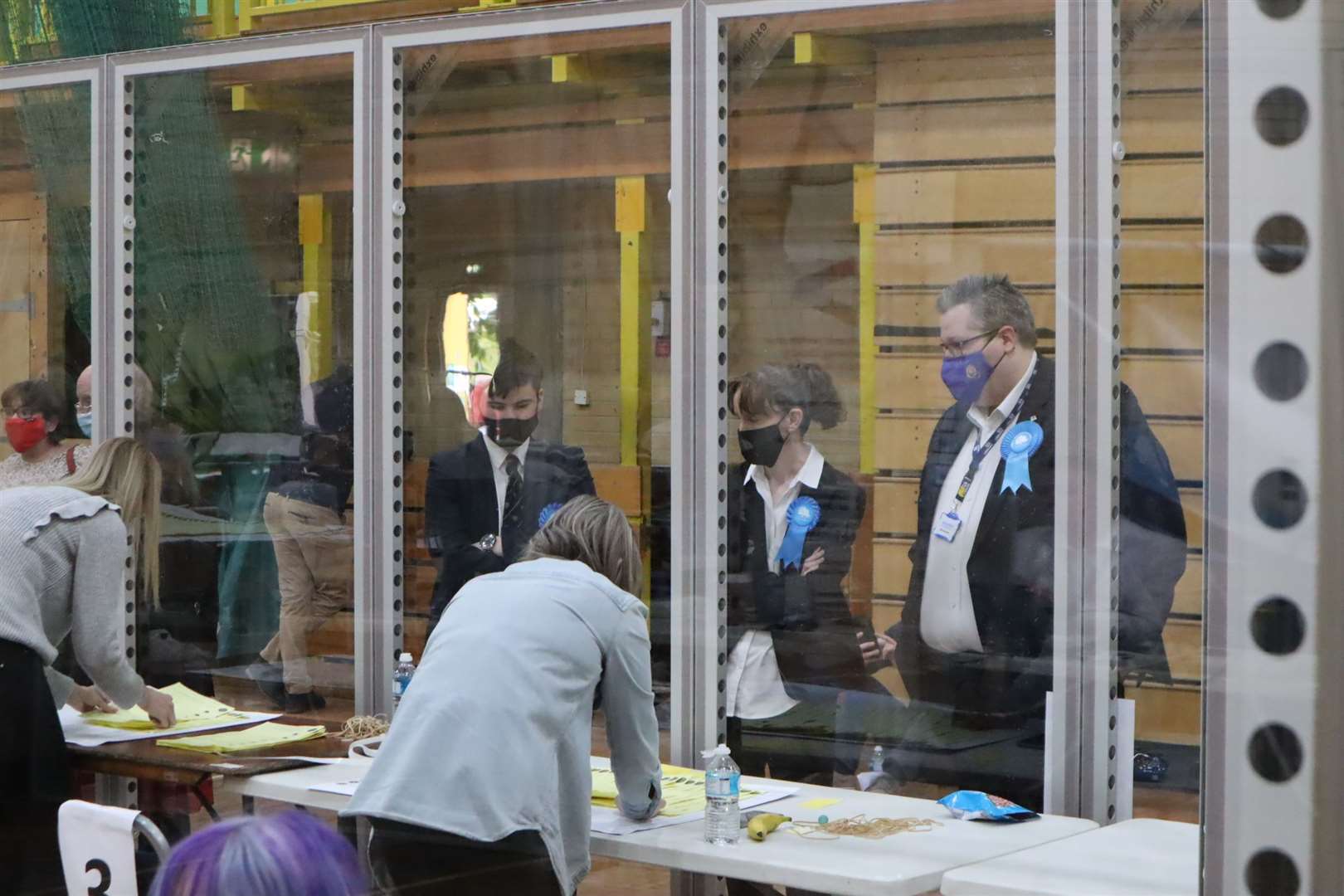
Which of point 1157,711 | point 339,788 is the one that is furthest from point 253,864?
point 1157,711

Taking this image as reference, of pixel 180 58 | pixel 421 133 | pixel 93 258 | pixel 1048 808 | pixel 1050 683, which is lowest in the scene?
pixel 1048 808

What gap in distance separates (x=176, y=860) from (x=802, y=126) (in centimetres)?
212

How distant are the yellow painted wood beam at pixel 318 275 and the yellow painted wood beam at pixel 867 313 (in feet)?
3.97

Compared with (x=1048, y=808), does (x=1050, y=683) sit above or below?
above

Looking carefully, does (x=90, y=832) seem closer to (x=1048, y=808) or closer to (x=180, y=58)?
(x=1048, y=808)

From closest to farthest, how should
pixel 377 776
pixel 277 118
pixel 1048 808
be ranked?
1. pixel 377 776
2. pixel 1048 808
3. pixel 277 118

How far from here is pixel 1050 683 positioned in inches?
105

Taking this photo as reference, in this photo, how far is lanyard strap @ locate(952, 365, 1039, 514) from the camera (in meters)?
2.70

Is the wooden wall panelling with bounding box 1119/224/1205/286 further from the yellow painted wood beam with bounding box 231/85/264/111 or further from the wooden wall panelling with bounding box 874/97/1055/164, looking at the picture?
the yellow painted wood beam with bounding box 231/85/264/111

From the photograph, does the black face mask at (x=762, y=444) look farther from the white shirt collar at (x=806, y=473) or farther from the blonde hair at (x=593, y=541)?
the blonde hair at (x=593, y=541)

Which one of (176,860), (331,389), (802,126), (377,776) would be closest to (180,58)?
(331,389)

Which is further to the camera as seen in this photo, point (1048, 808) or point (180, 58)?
point (180, 58)

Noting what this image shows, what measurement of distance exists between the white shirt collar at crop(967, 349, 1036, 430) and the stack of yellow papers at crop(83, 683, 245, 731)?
5.41 ft

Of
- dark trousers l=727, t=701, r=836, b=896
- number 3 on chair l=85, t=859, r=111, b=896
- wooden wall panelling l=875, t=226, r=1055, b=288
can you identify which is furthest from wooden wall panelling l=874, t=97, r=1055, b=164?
number 3 on chair l=85, t=859, r=111, b=896
